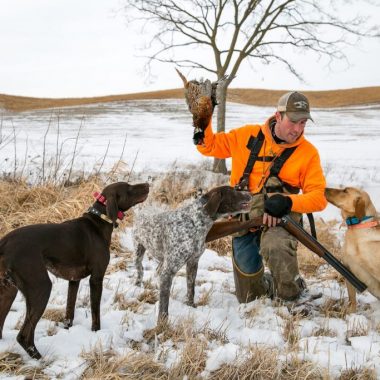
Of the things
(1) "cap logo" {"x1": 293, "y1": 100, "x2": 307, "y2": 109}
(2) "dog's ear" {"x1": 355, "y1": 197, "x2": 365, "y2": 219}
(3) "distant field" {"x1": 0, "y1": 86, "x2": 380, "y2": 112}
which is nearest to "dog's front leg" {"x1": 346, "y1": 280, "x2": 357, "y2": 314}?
(2) "dog's ear" {"x1": 355, "y1": 197, "x2": 365, "y2": 219}

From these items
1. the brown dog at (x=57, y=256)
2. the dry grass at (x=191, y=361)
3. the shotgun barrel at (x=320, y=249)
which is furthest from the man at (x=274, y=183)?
the dry grass at (x=191, y=361)

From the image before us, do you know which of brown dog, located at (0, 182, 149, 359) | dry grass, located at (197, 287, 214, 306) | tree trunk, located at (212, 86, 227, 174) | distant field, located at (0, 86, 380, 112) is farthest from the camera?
distant field, located at (0, 86, 380, 112)

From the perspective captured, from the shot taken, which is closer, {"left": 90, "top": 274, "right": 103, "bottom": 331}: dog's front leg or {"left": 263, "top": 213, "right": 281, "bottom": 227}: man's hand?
{"left": 90, "top": 274, "right": 103, "bottom": 331}: dog's front leg

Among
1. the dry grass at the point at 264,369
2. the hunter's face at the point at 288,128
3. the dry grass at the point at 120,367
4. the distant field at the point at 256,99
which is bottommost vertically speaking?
the dry grass at the point at 264,369

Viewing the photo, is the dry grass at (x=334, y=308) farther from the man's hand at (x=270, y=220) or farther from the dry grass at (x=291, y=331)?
the man's hand at (x=270, y=220)

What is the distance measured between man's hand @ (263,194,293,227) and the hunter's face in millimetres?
670

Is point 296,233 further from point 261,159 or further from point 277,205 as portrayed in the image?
point 261,159

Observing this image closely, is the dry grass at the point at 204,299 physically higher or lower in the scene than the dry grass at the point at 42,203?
lower

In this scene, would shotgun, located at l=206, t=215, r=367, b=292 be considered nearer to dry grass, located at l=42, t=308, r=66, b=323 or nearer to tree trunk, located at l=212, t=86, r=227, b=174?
dry grass, located at l=42, t=308, r=66, b=323

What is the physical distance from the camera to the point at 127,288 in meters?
4.77

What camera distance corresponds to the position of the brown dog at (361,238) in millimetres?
4496

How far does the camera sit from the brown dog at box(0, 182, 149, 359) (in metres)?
3.04

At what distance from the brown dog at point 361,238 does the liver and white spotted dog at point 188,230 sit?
0.99m

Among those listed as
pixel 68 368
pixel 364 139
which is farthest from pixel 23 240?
pixel 364 139
